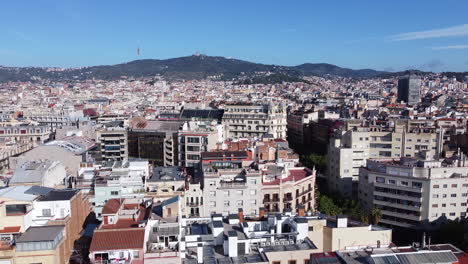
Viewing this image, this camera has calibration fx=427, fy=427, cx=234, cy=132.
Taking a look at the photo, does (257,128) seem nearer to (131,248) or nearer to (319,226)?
(319,226)

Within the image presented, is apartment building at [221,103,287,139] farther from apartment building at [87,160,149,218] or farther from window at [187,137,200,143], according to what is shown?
apartment building at [87,160,149,218]

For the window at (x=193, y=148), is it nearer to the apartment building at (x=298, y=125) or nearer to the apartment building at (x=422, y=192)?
the apartment building at (x=422, y=192)

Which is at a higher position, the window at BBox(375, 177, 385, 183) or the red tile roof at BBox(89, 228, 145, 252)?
the red tile roof at BBox(89, 228, 145, 252)

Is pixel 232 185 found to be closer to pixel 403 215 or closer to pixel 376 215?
pixel 376 215

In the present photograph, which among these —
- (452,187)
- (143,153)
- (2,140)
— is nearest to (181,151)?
(143,153)

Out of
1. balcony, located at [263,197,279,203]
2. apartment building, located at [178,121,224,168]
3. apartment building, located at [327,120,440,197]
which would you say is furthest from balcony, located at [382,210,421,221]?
apartment building, located at [178,121,224,168]
